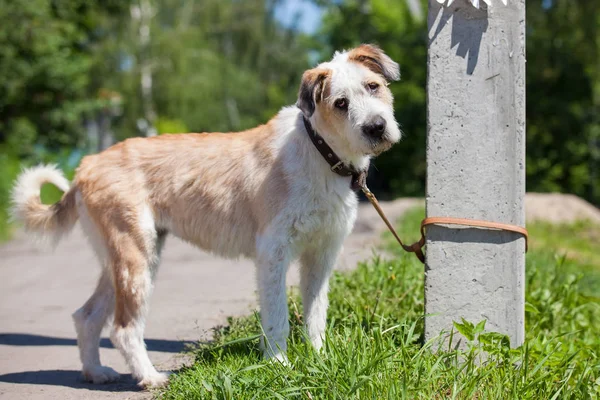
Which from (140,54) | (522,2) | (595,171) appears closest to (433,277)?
(522,2)

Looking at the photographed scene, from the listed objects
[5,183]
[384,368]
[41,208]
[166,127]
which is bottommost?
[5,183]

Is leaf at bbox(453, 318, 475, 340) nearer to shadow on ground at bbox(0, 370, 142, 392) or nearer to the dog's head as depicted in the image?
the dog's head

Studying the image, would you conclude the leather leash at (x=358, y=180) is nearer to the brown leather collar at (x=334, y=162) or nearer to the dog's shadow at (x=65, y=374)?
the brown leather collar at (x=334, y=162)

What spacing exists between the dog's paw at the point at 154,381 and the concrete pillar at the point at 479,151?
1.80 meters

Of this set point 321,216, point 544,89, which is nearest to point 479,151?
point 321,216

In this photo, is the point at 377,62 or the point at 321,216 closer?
the point at 321,216

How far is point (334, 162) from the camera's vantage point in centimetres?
455

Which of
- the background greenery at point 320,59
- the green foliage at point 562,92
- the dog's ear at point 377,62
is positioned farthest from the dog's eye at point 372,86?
the green foliage at point 562,92

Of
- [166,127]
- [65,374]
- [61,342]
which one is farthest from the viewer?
[166,127]

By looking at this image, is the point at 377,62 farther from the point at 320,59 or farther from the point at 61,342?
the point at 320,59

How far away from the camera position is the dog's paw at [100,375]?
4996mm

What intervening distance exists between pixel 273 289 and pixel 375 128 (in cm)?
117

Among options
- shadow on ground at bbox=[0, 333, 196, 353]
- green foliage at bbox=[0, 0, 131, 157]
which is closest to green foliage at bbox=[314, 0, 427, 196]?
green foliage at bbox=[0, 0, 131, 157]

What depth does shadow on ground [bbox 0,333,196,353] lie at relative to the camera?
19.3 feet
